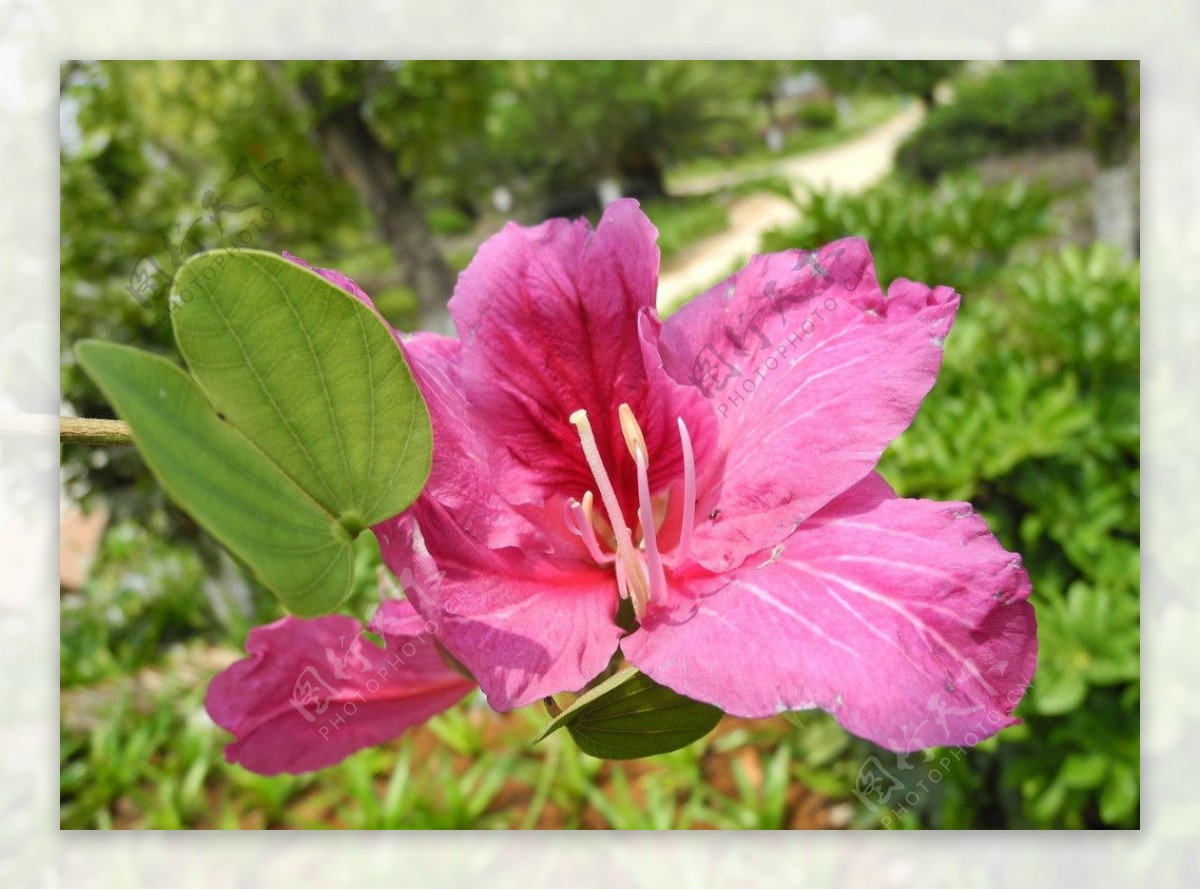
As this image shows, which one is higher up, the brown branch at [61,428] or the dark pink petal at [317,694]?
the brown branch at [61,428]

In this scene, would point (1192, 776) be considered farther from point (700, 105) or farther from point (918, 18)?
point (700, 105)

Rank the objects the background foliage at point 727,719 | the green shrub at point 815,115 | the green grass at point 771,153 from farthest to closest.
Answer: the green shrub at point 815,115 < the green grass at point 771,153 < the background foliage at point 727,719

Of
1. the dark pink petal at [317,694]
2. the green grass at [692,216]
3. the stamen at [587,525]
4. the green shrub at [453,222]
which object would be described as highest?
the green shrub at [453,222]

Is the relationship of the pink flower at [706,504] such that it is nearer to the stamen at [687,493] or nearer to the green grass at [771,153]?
the stamen at [687,493]

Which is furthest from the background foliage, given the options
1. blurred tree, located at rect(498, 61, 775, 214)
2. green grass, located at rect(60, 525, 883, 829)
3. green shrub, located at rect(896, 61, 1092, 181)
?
green shrub, located at rect(896, 61, 1092, 181)

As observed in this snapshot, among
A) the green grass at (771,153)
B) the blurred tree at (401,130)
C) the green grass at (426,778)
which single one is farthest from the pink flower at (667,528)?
the green grass at (771,153)

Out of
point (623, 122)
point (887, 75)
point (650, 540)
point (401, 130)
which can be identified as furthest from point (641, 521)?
point (623, 122)
